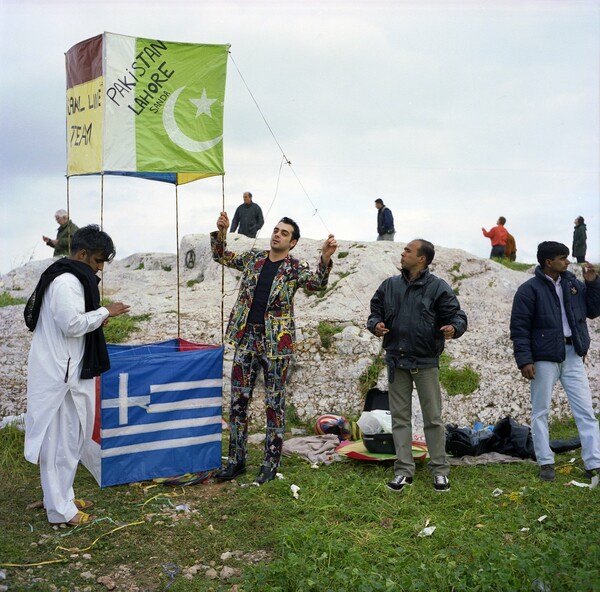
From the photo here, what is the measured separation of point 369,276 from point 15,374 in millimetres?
5312

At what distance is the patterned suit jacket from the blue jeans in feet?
6.64

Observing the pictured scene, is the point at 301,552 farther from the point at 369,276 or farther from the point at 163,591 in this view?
the point at 369,276

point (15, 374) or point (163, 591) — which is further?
point (15, 374)

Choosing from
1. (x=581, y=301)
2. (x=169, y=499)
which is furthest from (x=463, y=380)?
(x=169, y=499)

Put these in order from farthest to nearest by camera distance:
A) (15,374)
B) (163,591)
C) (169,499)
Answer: (15,374), (169,499), (163,591)

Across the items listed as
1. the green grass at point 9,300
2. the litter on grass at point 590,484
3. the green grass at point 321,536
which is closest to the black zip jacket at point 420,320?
the green grass at point 321,536

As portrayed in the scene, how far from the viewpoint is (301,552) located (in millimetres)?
3637

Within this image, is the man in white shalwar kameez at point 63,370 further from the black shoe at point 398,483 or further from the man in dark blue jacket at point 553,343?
the man in dark blue jacket at point 553,343

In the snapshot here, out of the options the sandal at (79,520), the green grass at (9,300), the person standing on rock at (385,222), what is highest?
the person standing on rock at (385,222)

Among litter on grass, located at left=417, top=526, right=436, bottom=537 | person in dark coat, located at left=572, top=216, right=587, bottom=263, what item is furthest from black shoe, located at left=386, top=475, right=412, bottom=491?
person in dark coat, located at left=572, top=216, right=587, bottom=263

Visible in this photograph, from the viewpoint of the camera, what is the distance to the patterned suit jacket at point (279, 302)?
4.96 meters

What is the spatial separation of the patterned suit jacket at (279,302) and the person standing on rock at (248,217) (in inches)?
299

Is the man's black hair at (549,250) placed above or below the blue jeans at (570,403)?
above

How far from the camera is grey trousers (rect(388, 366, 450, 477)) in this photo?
4910 millimetres
